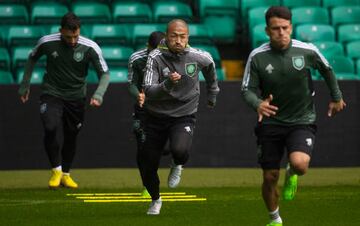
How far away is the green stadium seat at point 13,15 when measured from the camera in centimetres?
2045

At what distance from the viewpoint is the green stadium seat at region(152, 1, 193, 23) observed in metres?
20.5

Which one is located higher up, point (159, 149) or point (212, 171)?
point (159, 149)

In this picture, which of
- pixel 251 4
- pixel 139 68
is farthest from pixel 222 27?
pixel 139 68

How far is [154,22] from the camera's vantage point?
20578 millimetres

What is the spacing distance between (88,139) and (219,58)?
9.76ft

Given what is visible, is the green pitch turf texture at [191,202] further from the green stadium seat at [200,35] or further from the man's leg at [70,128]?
the green stadium seat at [200,35]

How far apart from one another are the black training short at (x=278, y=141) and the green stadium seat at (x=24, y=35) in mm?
10302

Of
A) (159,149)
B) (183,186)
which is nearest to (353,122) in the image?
(183,186)

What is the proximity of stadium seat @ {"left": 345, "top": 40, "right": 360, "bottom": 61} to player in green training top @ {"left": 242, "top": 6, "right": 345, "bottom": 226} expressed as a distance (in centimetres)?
1021

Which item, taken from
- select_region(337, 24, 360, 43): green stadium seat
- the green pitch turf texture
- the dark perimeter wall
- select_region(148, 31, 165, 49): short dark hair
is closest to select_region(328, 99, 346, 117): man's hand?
the green pitch turf texture

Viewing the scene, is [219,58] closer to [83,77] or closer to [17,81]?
[17,81]

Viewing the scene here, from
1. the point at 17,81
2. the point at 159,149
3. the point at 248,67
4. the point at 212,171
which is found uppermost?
the point at 248,67

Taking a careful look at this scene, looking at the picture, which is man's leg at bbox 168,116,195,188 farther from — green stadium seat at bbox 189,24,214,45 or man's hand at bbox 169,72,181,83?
green stadium seat at bbox 189,24,214,45

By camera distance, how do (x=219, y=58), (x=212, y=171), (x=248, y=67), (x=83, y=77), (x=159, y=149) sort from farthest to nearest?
(x=219, y=58), (x=212, y=171), (x=83, y=77), (x=159, y=149), (x=248, y=67)
